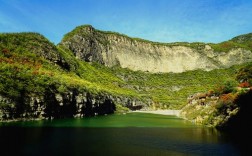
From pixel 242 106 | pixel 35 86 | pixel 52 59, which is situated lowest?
pixel 242 106

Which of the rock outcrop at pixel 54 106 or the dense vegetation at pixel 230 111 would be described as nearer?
the dense vegetation at pixel 230 111

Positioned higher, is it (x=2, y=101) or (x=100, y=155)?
(x=2, y=101)

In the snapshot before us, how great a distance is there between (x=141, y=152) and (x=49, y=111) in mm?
57415

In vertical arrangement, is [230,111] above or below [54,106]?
below

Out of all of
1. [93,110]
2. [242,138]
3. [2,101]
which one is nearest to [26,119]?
[2,101]

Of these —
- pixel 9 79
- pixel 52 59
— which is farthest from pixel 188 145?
pixel 52 59

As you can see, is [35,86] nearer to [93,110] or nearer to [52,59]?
[93,110]

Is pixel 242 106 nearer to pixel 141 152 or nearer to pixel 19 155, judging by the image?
pixel 141 152

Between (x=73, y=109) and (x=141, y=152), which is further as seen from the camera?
(x=73, y=109)

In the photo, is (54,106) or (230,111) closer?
(230,111)

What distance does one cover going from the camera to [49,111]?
8825cm

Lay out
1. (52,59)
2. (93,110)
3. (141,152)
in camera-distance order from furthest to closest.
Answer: (52,59)
(93,110)
(141,152)

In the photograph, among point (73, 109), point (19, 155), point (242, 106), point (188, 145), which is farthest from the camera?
point (73, 109)

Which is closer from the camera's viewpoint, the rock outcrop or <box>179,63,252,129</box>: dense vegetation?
<box>179,63,252,129</box>: dense vegetation
